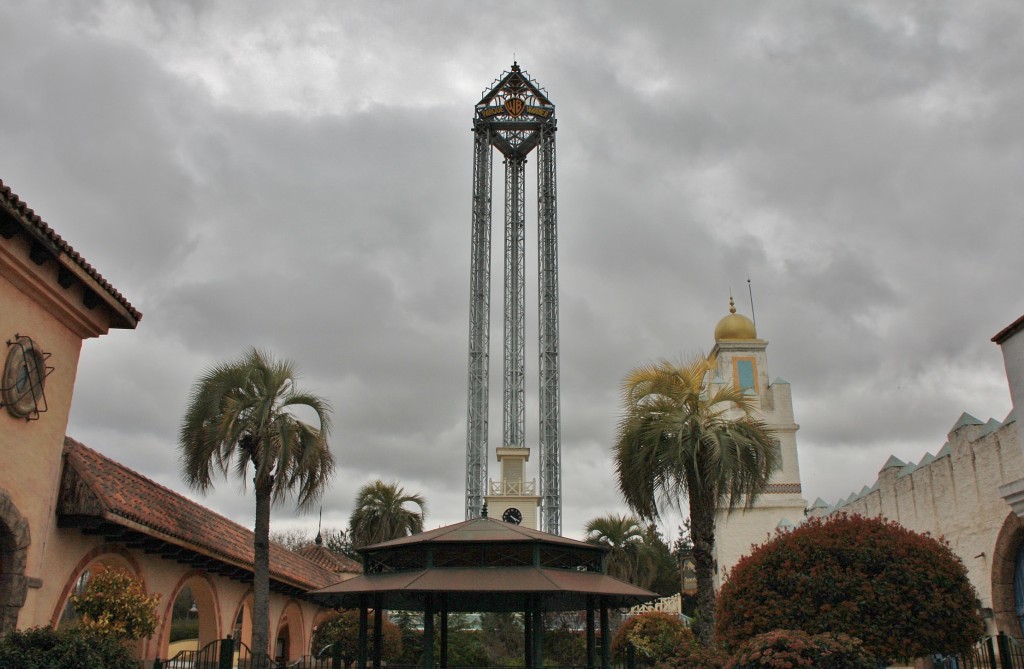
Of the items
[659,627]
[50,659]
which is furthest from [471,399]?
[50,659]

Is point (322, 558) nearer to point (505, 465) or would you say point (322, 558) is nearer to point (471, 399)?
point (505, 465)

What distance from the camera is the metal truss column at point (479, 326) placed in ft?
157

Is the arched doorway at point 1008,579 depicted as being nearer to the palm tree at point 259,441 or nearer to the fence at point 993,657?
the fence at point 993,657

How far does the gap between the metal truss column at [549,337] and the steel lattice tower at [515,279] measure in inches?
2.2

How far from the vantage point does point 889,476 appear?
106 ft

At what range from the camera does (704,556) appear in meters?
17.5

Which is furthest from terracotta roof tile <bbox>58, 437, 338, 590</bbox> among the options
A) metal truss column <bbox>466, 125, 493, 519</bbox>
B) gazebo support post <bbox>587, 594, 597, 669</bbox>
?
metal truss column <bbox>466, 125, 493, 519</bbox>

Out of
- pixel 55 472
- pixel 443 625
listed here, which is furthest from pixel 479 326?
pixel 55 472

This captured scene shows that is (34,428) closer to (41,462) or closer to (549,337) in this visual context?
(41,462)

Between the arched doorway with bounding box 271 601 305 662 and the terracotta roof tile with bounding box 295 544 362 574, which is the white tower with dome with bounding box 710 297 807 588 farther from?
the arched doorway with bounding box 271 601 305 662

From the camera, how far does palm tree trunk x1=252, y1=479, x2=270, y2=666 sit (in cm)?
1923

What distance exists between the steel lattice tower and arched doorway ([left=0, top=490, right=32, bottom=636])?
110 ft

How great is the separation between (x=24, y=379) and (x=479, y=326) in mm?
37661

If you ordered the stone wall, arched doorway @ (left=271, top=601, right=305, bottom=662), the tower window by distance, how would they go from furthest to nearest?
the tower window < arched doorway @ (left=271, top=601, right=305, bottom=662) < the stone wall
